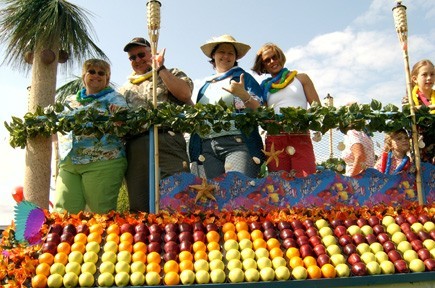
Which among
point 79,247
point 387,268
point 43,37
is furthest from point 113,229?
point 43,37

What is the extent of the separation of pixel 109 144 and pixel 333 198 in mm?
1909

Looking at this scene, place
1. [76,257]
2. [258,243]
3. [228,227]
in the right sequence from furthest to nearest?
[228,227]
[258,243]
[76,257]

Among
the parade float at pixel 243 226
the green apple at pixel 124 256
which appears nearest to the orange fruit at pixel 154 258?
the parade float at pixel 243 226

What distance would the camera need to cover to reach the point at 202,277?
111 inches

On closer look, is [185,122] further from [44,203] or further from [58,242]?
[44,203]

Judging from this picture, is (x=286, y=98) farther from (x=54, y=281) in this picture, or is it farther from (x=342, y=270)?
(x=54, y=281)

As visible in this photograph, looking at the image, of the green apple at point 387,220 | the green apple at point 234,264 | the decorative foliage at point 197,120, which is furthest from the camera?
the decorative foliage at point 197,120

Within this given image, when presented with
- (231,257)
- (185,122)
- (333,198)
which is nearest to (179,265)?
(231,257)

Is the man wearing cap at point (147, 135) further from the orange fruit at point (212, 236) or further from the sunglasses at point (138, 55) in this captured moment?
the orange fruit at point (212, 236)

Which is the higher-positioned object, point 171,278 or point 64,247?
point 64,247

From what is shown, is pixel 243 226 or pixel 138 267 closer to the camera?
pixel 138 267

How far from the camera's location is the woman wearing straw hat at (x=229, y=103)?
12.9 ft

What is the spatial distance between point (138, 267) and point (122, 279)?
0.13m

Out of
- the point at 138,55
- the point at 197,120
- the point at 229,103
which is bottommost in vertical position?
the point at 197,120
